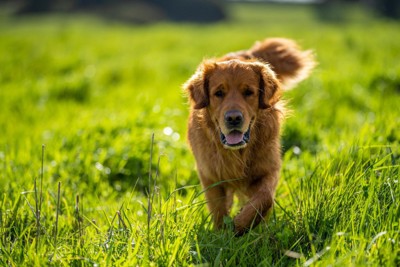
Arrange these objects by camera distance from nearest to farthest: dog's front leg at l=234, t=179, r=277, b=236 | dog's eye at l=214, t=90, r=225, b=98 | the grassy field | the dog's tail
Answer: the grassy field, dog's front leg at l=234, t=179, r=277, b=236, dog's eye at l=214, t=90, r=225, b=98, the dog's tail

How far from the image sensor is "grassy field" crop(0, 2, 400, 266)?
250cm

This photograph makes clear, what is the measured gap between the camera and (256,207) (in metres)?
3.07

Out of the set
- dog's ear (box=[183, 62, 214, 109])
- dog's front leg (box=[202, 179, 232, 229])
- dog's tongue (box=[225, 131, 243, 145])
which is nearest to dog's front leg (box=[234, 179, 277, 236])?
dog's front leg (box=[202, 179, 232, 229])

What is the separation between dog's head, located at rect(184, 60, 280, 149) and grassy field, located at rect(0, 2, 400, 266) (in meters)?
0.43

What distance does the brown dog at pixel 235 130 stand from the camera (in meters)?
3.27

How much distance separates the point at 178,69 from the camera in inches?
433

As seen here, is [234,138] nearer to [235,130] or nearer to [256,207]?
[235,130]

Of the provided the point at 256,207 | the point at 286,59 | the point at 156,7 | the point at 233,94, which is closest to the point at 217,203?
the point at 256,207

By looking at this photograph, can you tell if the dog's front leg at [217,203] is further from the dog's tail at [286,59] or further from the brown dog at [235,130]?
the dog's tail at [286,59]

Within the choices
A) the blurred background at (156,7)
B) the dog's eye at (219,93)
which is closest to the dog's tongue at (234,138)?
the dog's eye at (219,93)

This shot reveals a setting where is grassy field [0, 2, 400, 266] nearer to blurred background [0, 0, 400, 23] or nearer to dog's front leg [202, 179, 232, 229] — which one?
dog's front leg [202, 179, 232, 229]

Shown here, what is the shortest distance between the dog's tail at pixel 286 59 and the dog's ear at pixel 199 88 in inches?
48.4

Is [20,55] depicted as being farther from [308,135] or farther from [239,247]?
[239,247]

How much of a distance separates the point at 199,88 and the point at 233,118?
49 cm
